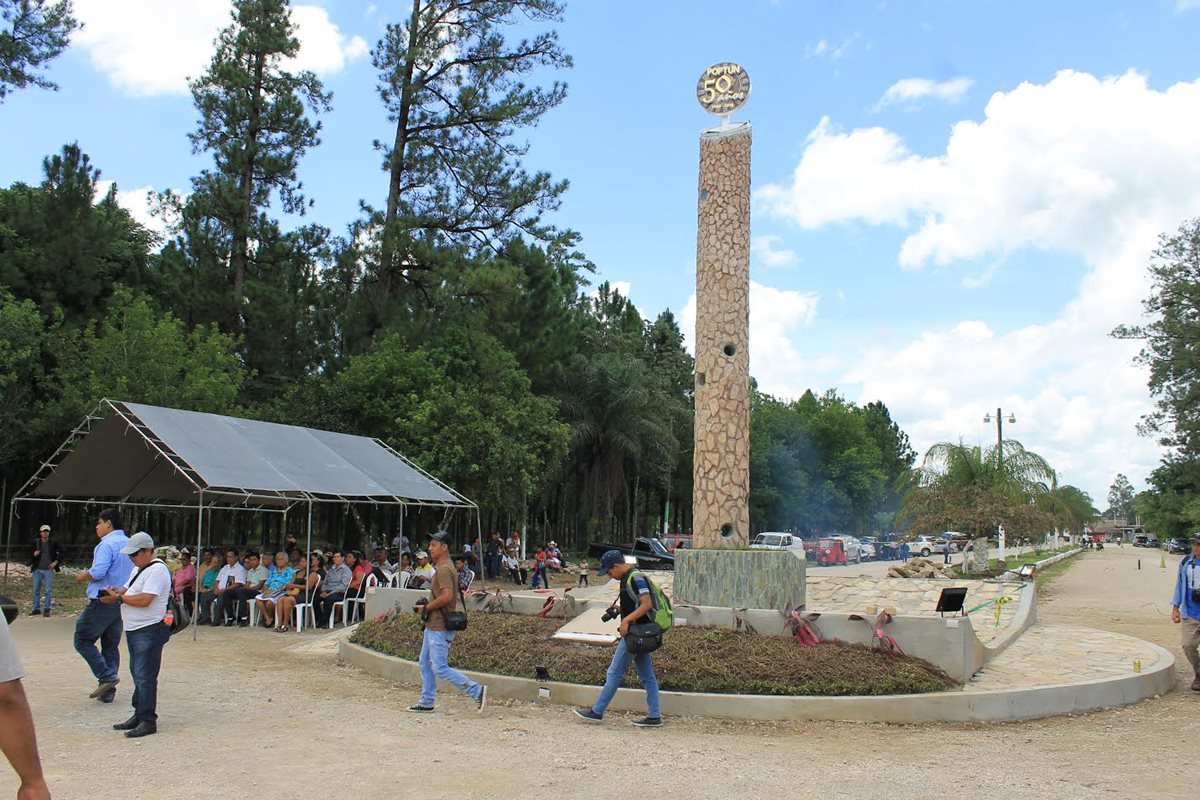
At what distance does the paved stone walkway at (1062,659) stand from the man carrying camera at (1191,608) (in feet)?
1.47

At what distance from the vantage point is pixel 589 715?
7.75m

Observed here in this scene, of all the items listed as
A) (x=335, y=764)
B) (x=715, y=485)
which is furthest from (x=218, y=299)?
(x=335, y=764)

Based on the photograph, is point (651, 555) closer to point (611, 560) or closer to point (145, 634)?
point (611, 560)

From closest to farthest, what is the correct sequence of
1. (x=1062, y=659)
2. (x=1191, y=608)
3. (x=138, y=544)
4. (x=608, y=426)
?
(x=138, y=544)
(x=1191, y=608)
(x=1062, y=659)
(x=608, y=426)

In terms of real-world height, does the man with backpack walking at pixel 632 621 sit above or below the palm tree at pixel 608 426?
below

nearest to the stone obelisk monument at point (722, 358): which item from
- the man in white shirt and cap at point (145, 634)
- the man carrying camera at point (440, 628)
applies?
the man carrying camera at point (440, 628)

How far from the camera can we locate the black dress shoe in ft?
22.8

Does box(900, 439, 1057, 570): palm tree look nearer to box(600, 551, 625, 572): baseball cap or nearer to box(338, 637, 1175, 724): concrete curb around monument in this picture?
box(338, 637, 1175, 724): concrete curb around monument

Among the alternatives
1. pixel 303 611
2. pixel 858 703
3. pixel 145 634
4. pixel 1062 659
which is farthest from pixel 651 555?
pixel 145 634

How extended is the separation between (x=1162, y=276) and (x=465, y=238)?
91.6ft

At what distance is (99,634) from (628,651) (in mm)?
4471

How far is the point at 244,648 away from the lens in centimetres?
1232

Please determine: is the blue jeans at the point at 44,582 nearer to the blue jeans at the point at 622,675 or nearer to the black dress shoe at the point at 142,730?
the black dress shoe at the point at 142,730

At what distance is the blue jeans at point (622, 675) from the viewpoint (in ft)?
24.7
